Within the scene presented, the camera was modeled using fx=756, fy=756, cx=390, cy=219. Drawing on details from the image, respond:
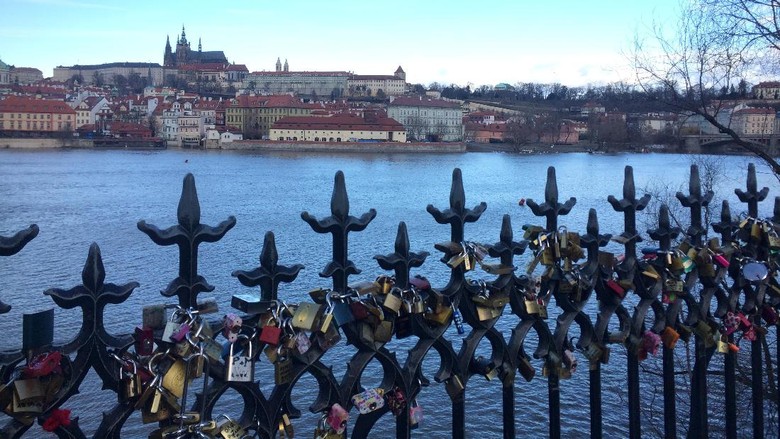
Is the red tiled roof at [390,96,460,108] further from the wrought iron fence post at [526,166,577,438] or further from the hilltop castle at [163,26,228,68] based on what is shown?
the wrought iron fence post at [526,166,577,438]

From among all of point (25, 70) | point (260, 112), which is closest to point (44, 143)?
point (260, 112)

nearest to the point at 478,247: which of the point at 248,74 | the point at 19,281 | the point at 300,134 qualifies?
the point at 19,281

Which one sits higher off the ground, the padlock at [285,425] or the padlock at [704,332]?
the padlock at [704,332]

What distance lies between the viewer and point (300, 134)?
79.8 meters

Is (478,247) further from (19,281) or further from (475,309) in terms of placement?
(19,281)

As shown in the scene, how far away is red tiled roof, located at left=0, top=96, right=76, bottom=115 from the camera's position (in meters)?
77.4

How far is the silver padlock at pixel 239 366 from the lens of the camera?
5.23 feet

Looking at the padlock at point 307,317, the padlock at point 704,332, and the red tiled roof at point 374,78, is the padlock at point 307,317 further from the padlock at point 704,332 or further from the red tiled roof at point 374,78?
the red tiled roof at point 374,78

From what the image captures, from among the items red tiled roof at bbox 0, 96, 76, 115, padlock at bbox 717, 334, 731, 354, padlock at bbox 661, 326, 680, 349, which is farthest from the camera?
red tiled roof at bbox 0, 96, 76, 115

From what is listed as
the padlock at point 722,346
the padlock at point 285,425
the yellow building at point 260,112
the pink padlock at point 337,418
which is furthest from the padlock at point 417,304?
the yellow building at point 260,112

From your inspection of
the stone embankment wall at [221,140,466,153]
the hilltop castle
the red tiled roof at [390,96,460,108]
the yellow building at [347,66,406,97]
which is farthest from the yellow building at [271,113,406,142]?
the hilltop castle

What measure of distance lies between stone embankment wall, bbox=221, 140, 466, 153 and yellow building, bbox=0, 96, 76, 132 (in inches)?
728

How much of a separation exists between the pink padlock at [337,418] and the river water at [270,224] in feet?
15.8

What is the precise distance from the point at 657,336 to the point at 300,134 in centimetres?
7876
